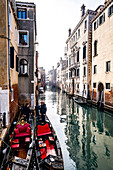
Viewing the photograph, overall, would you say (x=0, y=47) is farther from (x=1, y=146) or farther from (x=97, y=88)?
(x=97, y=88)

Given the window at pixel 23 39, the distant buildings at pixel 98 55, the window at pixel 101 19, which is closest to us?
the window at pixel 23 39

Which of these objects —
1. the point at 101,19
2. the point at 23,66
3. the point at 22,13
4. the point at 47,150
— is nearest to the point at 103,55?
the point at 101,19

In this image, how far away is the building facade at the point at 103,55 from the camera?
13.8m

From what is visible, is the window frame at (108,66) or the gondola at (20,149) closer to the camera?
the gondola at (20,149)

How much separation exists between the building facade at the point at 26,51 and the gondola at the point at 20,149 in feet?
18.5

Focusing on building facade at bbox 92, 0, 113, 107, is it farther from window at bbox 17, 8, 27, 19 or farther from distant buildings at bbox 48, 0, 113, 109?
window at bbox 17, 8, 27, 19

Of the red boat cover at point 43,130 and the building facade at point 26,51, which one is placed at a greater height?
the building facade at point 26,51

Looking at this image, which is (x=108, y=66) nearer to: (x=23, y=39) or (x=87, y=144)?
(x=23, y=39)

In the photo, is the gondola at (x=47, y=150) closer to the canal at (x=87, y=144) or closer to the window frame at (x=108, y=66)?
the canal at (x=87, y=144)

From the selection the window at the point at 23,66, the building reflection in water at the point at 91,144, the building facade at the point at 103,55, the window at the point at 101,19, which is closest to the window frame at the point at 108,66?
the building facade at the point at 103,55

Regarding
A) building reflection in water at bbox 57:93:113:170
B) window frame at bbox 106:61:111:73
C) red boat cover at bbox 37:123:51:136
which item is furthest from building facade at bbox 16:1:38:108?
window frame at bbox 106:61:111:73

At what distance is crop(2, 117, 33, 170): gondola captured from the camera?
12.4ft

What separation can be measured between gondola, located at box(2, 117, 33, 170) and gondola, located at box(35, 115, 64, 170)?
0.34 metres

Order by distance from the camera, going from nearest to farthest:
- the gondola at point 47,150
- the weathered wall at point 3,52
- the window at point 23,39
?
the gondola at point 47,150, the weathered wall at point 3,52, the window at point 23,39
